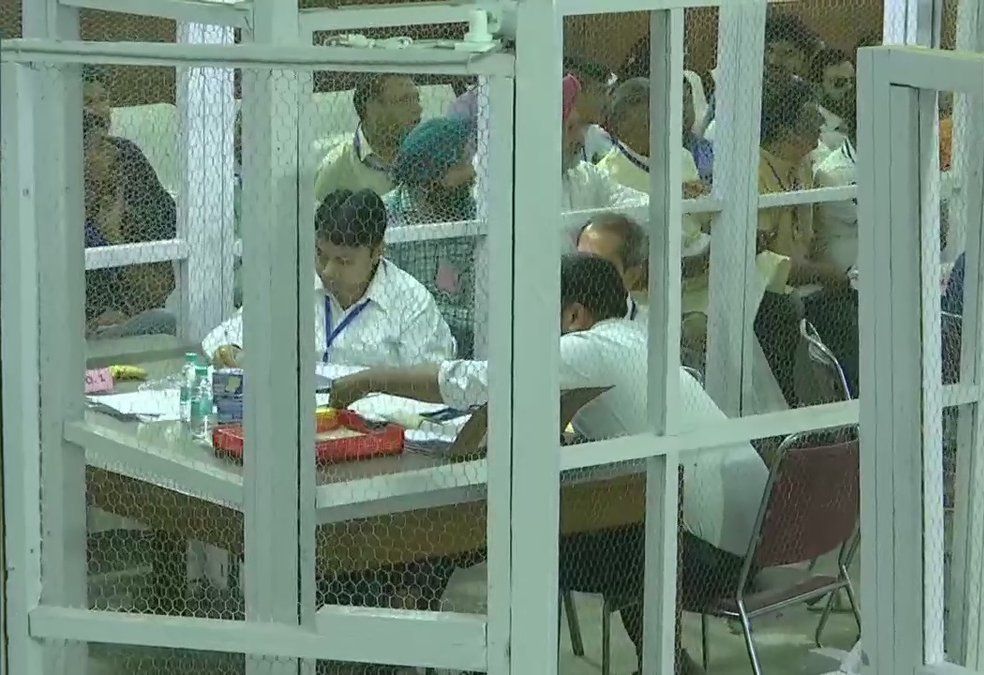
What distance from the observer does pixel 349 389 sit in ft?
7.44

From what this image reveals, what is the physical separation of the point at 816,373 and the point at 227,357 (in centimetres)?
121

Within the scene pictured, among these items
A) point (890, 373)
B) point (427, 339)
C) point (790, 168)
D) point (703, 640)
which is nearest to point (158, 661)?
point (427, 339)

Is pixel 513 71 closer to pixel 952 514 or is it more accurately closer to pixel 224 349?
pixel 952 514

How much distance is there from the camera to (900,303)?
143 centimetres

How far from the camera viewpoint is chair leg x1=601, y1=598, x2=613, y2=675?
289cm

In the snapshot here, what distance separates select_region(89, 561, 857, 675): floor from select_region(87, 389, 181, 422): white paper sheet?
1.50 feet

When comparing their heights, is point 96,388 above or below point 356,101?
below

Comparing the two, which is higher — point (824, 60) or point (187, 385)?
point (824, 60)

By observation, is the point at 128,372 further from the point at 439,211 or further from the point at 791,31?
the point at 791,31

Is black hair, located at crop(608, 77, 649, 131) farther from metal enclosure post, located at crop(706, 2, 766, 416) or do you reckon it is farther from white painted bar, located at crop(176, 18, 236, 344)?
white painted bar, located at crop(176, 18, 236, 344)

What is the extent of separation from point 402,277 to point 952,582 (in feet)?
2.84

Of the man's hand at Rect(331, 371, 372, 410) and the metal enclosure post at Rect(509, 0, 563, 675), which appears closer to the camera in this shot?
the metal enclosure post at Rect(509, 0, 563, 675)

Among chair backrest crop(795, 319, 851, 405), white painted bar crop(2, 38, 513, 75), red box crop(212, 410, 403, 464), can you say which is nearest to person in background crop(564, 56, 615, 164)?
chair backrest crop(795, 319, 851, 405)

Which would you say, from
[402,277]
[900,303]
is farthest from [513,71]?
[402,277]
